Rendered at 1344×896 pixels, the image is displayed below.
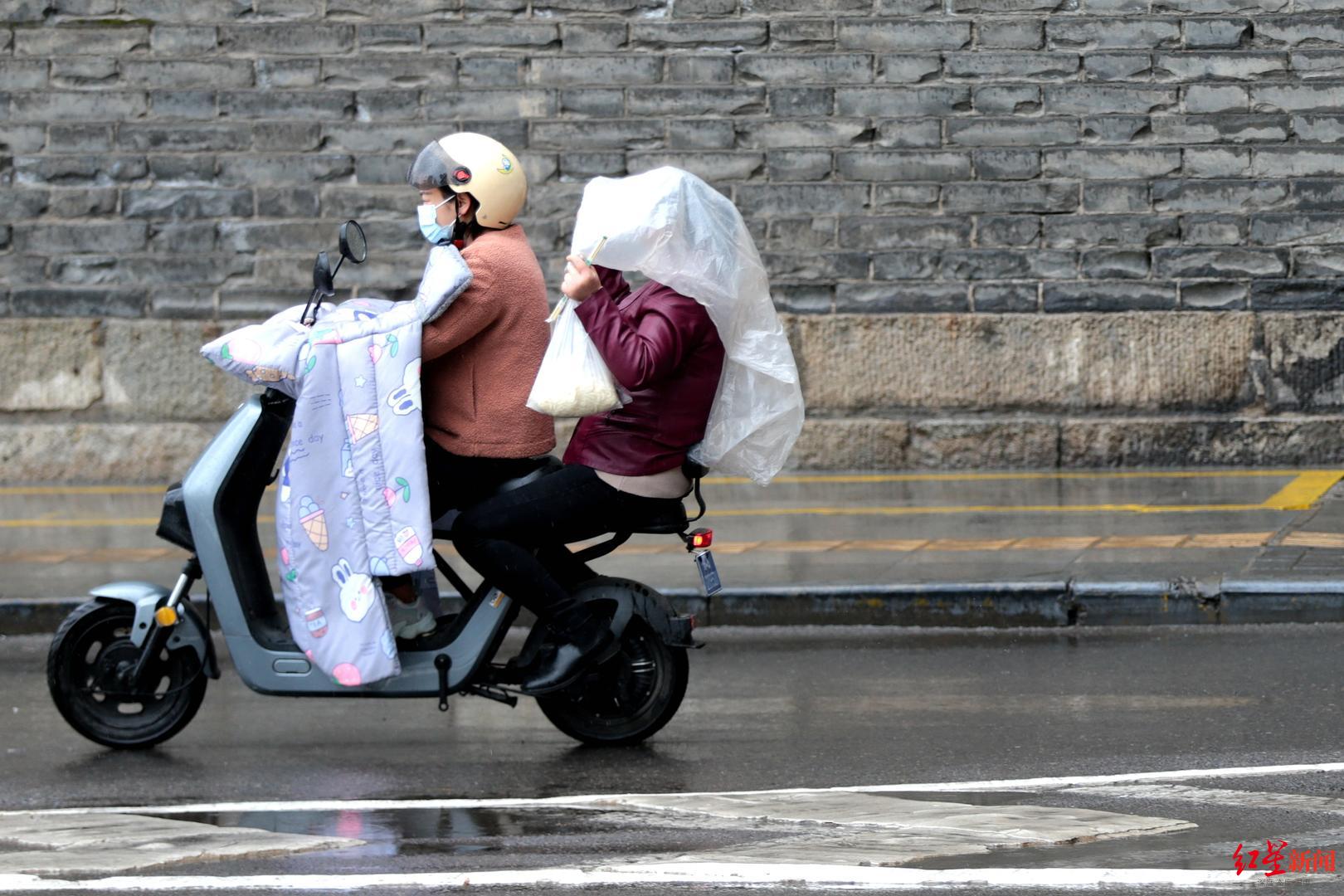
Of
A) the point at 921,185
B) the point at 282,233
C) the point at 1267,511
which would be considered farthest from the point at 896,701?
the point at 282,233

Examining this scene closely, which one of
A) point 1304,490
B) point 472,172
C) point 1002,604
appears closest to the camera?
point 472,172

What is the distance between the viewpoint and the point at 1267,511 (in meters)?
10.0

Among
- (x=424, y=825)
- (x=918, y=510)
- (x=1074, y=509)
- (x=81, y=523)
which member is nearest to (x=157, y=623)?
(x=424, y=825)

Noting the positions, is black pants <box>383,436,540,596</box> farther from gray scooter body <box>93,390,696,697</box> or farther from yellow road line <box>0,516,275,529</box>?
yellow road line <box>0,516,275,529</box>

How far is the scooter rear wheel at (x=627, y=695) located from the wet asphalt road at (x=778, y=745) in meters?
0.07

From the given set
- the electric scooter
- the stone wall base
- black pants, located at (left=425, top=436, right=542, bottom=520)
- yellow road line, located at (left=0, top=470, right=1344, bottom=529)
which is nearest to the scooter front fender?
the electric scooter

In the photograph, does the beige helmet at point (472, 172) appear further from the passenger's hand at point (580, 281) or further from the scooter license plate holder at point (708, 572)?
the scooter license plate holder at point (708, 572)

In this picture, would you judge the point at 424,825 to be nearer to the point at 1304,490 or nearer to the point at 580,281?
the point at 580,281

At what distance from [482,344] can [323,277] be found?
50 centimetres

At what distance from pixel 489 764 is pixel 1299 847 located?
2397mm

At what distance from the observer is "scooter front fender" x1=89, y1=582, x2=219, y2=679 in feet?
19.7

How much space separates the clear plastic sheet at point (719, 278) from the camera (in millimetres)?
5602

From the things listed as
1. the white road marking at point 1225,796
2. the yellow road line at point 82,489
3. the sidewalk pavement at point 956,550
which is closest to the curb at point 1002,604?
the sidewalk pavement at point 956,550

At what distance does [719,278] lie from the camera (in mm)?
5680
